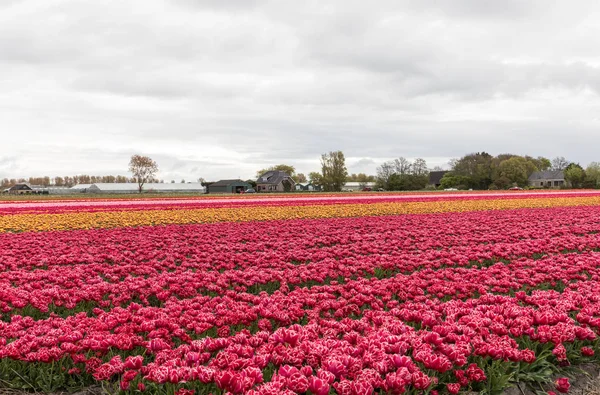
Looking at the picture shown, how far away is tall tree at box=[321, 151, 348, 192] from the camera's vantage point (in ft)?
334

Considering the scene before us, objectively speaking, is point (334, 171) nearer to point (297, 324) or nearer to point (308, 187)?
point (308, 187)

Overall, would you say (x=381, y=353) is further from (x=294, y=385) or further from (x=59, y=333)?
(x=59, y=333)

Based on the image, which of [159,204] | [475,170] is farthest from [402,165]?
[159,204]

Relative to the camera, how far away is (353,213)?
24.3 meters

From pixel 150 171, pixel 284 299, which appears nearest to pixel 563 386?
pixel 284 299

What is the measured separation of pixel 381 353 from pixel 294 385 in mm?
973

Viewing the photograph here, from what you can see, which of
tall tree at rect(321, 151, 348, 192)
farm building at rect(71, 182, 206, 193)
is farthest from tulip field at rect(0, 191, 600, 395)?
farm building at rect(71, 182, 206, 193)

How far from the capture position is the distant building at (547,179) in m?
130

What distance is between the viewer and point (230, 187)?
352 feet

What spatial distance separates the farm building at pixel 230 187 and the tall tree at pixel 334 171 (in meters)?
20.1

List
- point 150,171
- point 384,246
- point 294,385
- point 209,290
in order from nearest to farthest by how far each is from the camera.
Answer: point 294,385
point 209,290
point 384,246
point 150,171

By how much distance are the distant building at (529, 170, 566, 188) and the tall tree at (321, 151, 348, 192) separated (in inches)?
2427

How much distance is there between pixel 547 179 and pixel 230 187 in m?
91.4

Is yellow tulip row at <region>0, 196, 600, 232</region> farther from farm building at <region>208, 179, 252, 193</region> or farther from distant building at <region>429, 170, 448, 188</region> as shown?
distant building at <region>429, 170, 448, 188</region>
